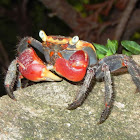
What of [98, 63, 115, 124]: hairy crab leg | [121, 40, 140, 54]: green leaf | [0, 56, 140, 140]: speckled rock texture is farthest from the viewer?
[121, 40, 140, 54]: green leaf

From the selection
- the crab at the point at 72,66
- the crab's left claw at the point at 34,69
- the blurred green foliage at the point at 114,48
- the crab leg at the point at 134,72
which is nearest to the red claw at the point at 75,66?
the crab at the point at 72,66

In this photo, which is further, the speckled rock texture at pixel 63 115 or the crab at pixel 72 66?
the crab at pixel 72 66

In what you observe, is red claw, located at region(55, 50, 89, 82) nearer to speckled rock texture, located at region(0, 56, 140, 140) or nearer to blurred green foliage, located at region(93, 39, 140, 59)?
speckled rock texture, located at region(0, 56, 140, 140)

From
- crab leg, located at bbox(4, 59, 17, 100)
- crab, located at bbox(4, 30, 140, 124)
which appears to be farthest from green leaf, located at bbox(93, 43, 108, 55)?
crab leg, located at bbox(4, 59, 17, 100)

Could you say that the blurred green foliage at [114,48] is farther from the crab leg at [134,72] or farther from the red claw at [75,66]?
the red claw at [75,66]

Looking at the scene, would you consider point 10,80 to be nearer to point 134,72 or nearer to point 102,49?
point 134,72
